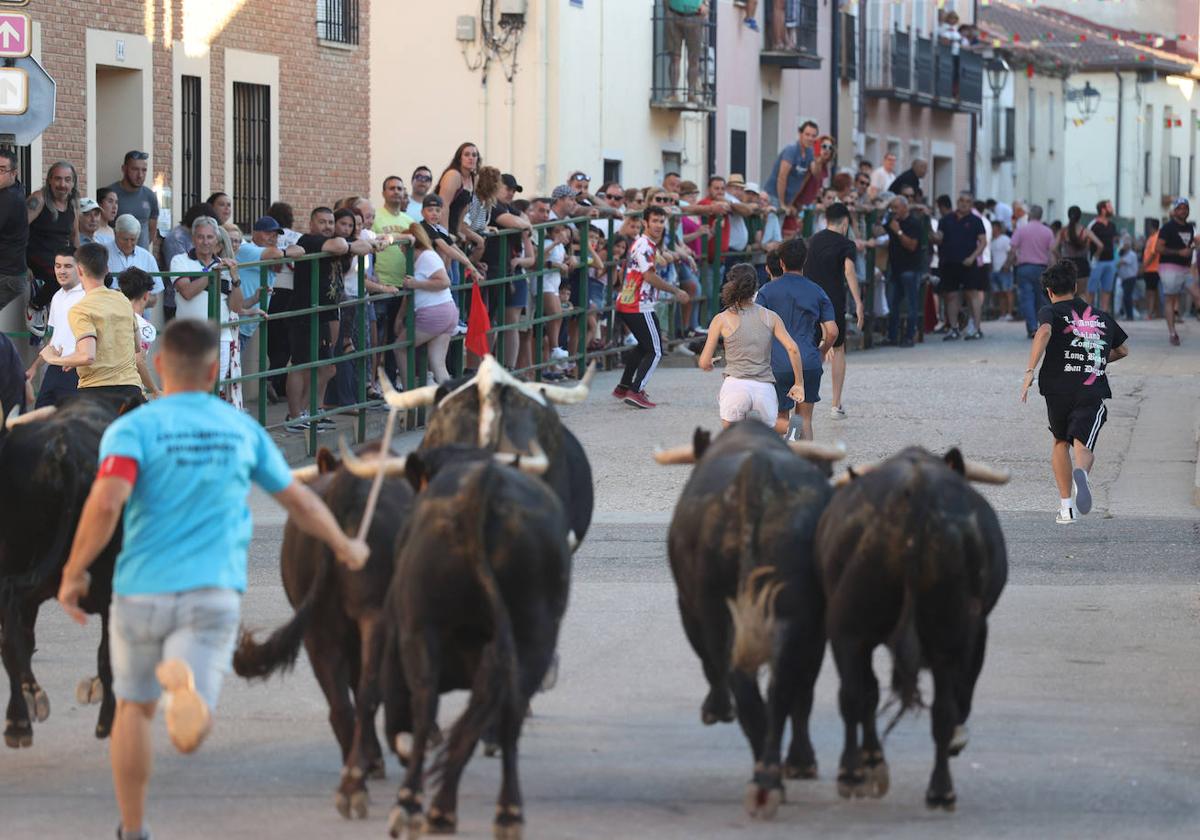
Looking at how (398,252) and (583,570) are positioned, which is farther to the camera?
(398,252)

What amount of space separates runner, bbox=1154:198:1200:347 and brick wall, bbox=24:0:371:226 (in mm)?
10882

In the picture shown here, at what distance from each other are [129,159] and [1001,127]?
41.9 m

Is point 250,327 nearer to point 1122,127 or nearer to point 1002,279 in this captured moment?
point 1002,279

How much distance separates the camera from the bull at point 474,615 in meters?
6.73

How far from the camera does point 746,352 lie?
1400cm

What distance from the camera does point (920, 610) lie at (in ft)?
23.6

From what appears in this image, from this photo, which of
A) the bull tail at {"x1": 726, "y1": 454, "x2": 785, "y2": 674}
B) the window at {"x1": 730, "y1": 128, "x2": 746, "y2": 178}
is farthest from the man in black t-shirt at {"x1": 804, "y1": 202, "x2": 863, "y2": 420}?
the window at {"x1": 730, "y1": 128, "x2": 746, "y2": 178}

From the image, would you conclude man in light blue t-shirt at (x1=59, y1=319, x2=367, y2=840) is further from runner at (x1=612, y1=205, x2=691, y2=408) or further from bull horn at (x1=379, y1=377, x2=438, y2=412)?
runner at (x1=612, y1=205, x2=691, y2=408)

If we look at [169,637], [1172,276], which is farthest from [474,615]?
[1172,276]

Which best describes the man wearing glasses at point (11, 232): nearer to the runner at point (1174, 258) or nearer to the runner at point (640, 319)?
the runner at point (640, 319)

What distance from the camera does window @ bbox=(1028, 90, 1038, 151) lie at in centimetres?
5916

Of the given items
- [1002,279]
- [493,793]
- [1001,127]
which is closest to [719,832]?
[493,793]

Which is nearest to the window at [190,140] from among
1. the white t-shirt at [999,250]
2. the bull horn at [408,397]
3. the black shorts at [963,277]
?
the black shorts at [963,277]

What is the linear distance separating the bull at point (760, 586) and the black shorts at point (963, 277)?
870 inches
